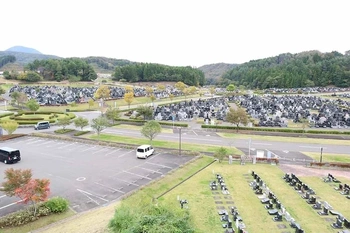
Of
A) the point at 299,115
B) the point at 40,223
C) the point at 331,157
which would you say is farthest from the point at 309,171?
the point at 299,115

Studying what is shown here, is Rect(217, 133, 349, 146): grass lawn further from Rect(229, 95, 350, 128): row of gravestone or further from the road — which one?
Rect(229, 95, 350, 128): row of gravestone

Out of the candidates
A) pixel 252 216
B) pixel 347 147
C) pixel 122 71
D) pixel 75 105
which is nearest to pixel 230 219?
pixel 252 216

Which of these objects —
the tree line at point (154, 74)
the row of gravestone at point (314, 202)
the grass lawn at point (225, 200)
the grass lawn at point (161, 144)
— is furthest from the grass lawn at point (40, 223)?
the tree line at point (154, 74)

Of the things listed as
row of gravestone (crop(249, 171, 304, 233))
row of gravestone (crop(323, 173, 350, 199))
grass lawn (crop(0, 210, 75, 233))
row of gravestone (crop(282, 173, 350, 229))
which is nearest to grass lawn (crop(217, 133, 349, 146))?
row of gravestone (crop(323, 173, 350, 199))

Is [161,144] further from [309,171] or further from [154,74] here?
[154,74]

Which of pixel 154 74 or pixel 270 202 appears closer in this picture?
pixel 270 202
